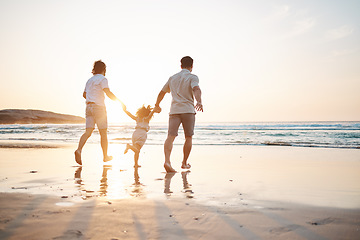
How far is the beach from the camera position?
7.13 feet

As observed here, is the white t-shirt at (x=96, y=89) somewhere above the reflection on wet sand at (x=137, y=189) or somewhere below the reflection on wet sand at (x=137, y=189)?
above

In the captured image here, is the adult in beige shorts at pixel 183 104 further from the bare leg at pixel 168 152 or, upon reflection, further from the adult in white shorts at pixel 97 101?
the adult in white shorts at pixel 97 101

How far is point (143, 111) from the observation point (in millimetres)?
6742

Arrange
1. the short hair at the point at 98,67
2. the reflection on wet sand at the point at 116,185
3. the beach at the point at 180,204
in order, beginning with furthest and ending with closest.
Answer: the short hair at the point at 98,67, the reflection on wet sand at the point at 116,185, the beach at the point at 180,204

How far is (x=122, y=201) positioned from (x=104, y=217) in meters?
0.57

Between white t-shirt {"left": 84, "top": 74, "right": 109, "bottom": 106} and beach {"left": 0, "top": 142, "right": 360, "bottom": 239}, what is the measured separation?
1755 millimetres

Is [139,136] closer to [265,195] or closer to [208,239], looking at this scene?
[265,195]

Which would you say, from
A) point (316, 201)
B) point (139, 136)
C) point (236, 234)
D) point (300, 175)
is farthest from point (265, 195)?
point (139, 136)

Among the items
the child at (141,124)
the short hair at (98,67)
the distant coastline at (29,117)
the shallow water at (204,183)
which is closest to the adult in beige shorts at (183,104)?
the shallow water at (204,183)

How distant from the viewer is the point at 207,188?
12.6ft

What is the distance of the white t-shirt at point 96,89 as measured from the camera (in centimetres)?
630

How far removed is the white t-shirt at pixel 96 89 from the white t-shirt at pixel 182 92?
1478 millimetres

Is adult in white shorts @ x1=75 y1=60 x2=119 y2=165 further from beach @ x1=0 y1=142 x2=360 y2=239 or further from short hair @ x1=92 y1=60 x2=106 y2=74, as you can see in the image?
beach @ x1=0 y1=142 x2=360 y2=239

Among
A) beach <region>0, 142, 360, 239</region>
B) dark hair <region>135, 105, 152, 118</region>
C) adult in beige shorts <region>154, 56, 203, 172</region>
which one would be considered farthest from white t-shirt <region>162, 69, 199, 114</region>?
beach <region>0, 142, 360, 239</region>
